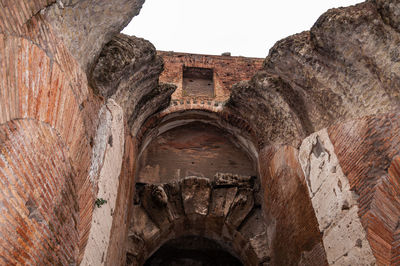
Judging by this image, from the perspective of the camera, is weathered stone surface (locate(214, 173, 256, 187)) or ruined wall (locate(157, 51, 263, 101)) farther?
ruined wall (locate(157, 51, 263, 101))

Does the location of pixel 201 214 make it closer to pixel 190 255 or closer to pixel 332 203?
pixel 190 255

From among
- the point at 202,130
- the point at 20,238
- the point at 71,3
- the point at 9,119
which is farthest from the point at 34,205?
the point at 202,130

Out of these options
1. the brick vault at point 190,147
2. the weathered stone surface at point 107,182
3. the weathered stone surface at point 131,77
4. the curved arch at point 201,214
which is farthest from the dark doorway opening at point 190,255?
the weathered stone surface at point 107,182

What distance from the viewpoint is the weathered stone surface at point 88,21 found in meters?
2.55

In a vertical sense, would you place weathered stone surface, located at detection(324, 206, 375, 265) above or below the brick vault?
below

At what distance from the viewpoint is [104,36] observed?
3359mm

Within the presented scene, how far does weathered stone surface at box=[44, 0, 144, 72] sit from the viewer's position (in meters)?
2.55

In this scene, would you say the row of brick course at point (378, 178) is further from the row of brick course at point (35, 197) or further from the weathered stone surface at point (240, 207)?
the row of brick course at point (35, 197)

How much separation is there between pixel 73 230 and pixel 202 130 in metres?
4.11

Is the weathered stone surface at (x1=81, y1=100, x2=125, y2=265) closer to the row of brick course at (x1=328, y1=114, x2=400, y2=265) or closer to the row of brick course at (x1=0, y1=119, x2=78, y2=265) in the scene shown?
the row of brick course at (x1=0, y1=119, x2=78, y2=265)

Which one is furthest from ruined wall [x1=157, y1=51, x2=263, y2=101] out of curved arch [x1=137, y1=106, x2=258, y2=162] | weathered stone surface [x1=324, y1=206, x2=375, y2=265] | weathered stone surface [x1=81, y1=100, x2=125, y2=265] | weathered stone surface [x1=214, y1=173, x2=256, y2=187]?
weathered stone surface [x1=324, y1=206, x2=375, y2=265]

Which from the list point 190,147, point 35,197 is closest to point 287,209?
point 190,147

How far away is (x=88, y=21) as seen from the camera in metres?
2.95

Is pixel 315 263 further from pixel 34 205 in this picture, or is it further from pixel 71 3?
pixel 71 3
